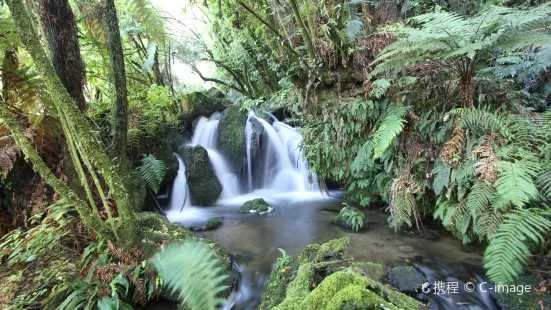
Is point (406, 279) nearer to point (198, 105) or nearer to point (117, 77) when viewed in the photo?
point (117, 77)

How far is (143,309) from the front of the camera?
7.70ft

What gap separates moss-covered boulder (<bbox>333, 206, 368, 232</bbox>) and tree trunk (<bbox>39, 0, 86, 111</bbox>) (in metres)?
4.08

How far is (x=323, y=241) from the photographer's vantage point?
13.0 ft

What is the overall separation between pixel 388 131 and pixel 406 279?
5.46 feet

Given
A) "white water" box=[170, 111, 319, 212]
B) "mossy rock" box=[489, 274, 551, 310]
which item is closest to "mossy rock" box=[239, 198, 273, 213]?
"white water" box=[170, 111, 319, 212]

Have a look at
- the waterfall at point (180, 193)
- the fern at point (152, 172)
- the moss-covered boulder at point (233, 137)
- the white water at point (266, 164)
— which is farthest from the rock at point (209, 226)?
the moss-covered boulder at point (233, 137)

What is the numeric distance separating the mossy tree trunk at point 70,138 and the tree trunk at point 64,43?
0.43m

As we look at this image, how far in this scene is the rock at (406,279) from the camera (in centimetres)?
264

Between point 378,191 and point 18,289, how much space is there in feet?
14.8

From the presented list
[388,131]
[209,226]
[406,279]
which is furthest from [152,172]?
[406,279]

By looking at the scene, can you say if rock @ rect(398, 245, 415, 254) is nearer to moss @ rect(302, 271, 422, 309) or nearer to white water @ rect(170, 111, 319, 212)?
moss @ rect(302, 271, 422, 309)

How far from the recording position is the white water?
23.0ft

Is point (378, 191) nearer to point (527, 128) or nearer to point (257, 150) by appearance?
point (527, 128)

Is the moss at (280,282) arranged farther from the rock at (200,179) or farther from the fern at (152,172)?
the rock at (200,179)
